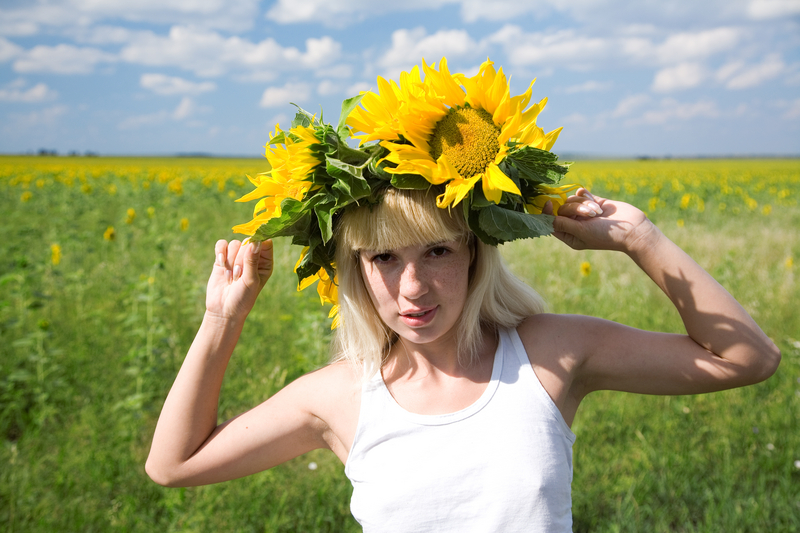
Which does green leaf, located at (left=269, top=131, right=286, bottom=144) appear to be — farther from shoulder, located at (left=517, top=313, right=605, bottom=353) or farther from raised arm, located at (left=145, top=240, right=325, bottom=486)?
shoulder, located at (left=517, top=313, right=605, bottom=353)

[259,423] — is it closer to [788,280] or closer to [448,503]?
[448,503]

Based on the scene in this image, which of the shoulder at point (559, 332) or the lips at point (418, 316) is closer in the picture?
the lips at point (418, 316)

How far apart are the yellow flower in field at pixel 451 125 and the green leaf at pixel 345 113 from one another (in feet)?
0.05

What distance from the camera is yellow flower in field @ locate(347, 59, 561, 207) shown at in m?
1.26

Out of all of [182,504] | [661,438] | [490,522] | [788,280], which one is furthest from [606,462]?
[788,280]

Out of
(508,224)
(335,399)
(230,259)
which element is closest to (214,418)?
(335,399)

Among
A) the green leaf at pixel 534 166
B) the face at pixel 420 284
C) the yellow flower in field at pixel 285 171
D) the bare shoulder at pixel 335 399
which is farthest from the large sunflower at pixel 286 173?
the green leaf at pixel 534 166

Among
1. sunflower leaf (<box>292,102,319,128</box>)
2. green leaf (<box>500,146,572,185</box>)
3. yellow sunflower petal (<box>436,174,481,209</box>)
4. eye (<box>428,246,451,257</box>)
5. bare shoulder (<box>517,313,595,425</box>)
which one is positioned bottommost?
bare shoulder (<box>517,313,595,425</box>)

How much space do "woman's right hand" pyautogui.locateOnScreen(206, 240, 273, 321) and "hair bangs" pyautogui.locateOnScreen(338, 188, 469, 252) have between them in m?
0.28

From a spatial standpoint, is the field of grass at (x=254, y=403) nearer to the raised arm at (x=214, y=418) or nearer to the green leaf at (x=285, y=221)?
the raised arm at (x=214, y=418)

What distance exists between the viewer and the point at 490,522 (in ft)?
4.42

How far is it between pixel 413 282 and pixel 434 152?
33cm

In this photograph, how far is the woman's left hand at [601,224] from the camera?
1.46m

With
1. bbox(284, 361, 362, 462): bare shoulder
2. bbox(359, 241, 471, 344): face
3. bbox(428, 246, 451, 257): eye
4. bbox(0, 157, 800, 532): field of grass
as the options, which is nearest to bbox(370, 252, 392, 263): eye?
bbox(359, 241, 471, 344): face
